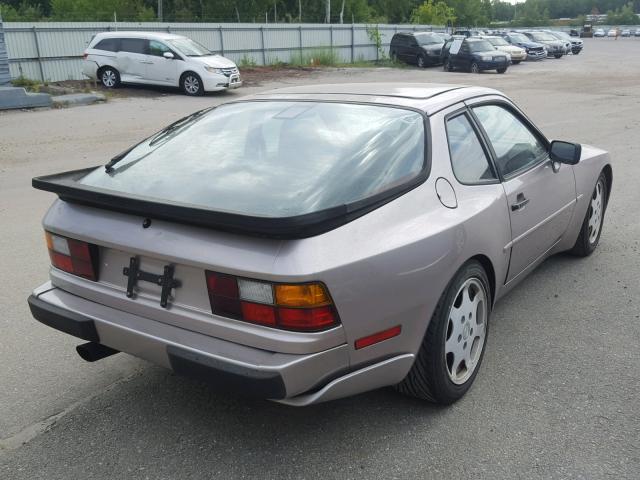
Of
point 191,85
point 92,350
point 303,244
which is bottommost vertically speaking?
point 191,85

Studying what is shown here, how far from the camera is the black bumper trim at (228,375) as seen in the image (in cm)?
236

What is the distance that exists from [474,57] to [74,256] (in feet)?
96.9

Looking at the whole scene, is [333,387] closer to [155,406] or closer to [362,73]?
[155,406]

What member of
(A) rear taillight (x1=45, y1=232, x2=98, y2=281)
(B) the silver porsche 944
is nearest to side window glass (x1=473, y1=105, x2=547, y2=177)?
(B) the silver porsche 944

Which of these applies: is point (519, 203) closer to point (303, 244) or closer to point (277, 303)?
point (303, 244)

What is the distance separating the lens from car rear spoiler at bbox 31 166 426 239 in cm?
234

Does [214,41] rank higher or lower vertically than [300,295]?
lower

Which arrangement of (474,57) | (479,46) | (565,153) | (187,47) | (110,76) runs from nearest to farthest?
(565,153) < (187,47) < (110,76) < (474,57) < (479,46)

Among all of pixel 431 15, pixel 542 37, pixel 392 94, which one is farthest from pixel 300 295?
pixel 431 15

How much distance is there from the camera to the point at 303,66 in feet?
104

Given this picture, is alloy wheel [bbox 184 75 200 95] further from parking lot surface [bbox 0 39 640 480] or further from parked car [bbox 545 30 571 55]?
parked car [bbox 545 30 571 55]

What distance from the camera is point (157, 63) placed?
19703mm

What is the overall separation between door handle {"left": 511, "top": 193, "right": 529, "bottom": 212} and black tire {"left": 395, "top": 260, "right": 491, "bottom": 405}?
2.03 feet

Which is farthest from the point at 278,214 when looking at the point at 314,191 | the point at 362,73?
the point at 362,73
